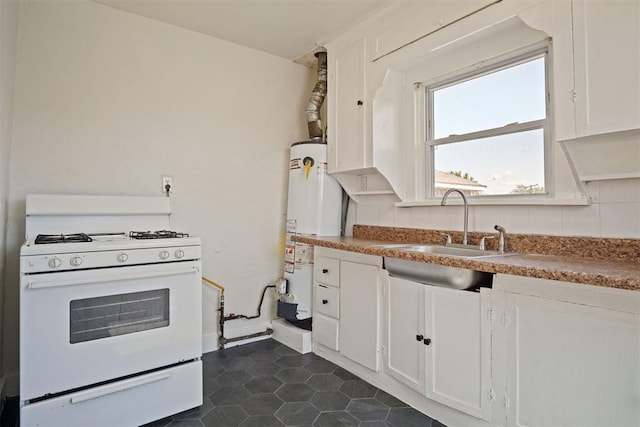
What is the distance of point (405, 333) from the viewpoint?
6.35 feet

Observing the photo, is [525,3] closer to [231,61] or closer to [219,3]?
[219,3]

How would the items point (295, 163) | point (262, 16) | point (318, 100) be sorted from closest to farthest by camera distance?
point (262, 16), point (295, 163), point (318, 100)

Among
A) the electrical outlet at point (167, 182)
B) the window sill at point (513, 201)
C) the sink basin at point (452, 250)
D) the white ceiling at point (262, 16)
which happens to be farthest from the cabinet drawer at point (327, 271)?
the white ceiling at point (262, 16)

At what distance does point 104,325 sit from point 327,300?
1391 mm

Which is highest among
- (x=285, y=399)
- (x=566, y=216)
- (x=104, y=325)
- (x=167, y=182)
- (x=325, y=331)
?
(x=167, y=182)

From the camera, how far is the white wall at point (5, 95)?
65.9 inches

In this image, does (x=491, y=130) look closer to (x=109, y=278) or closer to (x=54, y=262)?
(x=109, y=278)

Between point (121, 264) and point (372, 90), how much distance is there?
1.95 meters

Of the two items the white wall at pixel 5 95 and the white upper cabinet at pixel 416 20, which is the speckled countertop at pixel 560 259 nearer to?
the white upper cabinet at pixel 416 20

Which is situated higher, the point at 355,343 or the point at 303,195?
the point at 303,195

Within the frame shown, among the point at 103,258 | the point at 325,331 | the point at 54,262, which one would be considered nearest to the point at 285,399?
the point at 325,331

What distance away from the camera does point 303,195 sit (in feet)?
9.46

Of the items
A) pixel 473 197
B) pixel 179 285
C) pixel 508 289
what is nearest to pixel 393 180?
pixel 473 197

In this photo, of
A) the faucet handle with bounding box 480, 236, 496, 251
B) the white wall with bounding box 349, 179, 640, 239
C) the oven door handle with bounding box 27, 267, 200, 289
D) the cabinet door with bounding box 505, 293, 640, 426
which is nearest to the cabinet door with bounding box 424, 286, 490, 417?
the cabinet door with bounding box 505, 293, 640, 426
